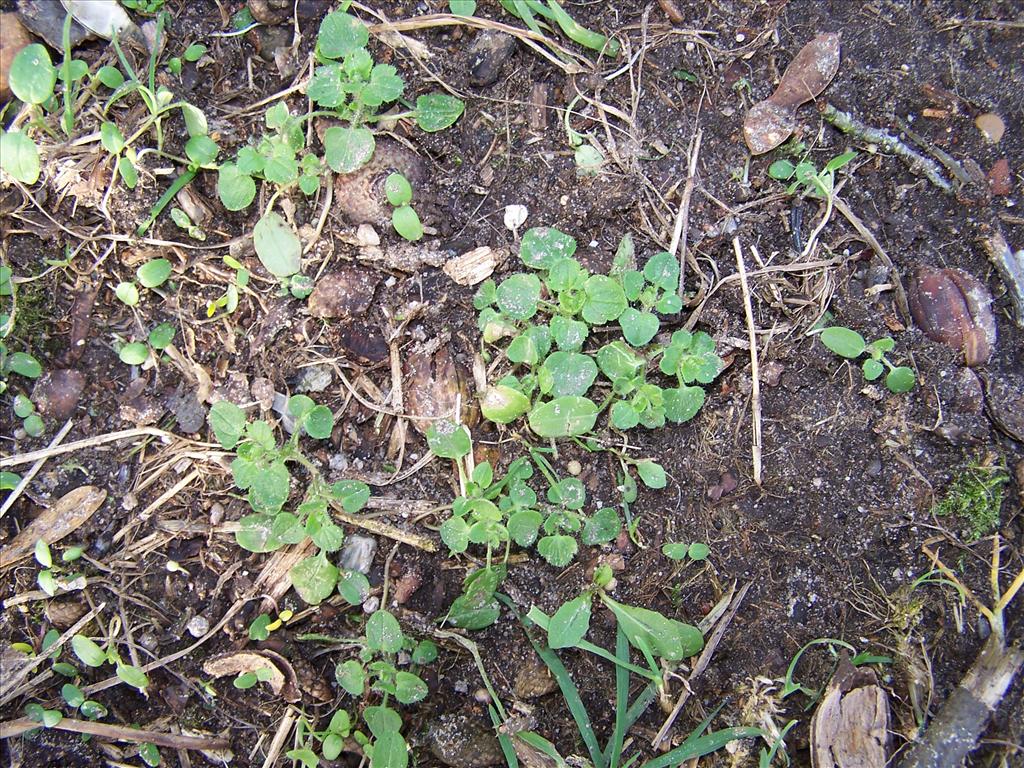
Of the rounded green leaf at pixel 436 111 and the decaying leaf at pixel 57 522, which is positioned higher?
the rounded green leaf at pixel 436 111

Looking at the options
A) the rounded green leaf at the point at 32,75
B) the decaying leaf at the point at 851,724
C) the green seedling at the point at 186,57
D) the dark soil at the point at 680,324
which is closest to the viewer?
the decaying leaf at the point at 851,724

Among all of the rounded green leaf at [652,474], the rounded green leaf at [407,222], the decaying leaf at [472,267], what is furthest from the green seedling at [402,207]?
the rounded green leaf at [652,474]

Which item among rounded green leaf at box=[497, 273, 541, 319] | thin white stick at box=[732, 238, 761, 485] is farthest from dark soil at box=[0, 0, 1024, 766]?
rounded green leaf at box=[497, 273, 541, 319]

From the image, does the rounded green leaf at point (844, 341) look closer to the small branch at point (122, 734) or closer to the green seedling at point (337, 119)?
the green seedling at point (337, 119)

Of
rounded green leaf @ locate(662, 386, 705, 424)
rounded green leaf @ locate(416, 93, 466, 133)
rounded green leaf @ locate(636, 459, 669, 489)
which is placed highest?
rounded green leaf @ locate(416, 93, 466, 133)

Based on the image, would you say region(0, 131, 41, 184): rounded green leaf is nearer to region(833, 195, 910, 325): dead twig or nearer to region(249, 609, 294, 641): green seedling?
region(249, 609, 294, 641): green seedling

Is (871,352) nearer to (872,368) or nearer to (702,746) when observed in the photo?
(872,368)
